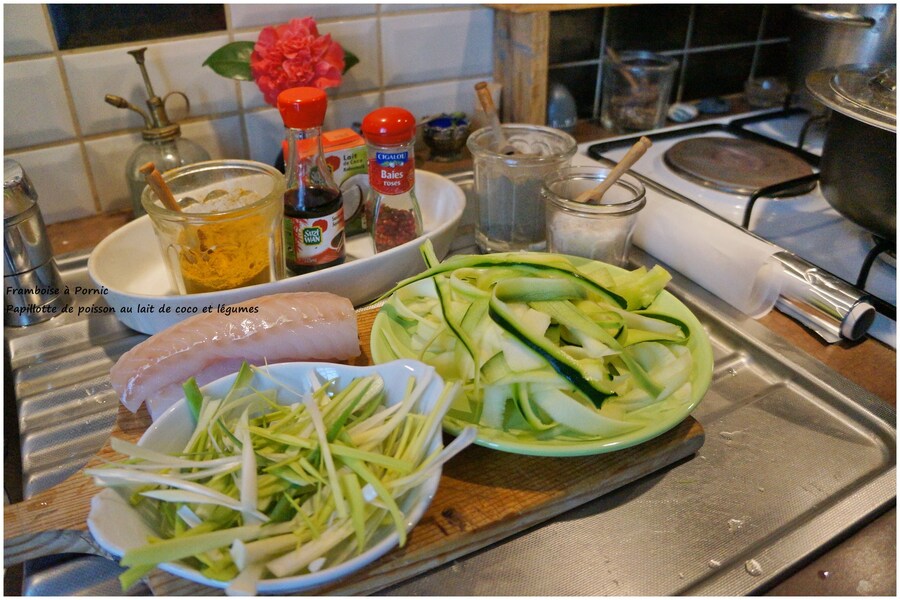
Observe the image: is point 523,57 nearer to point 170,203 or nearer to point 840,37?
point 840,37

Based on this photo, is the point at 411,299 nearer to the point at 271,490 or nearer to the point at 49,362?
the point at 271,490

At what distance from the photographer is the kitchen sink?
58 centimetres

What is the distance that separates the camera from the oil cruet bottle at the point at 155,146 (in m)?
0.99

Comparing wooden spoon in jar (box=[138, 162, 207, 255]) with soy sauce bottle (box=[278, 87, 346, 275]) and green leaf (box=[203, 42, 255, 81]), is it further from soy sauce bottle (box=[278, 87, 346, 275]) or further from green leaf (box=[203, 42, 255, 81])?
green leaf (box=[203, 42, 255, 81])

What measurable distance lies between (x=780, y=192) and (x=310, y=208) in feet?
2.48

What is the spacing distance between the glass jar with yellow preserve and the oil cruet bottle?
132 mm

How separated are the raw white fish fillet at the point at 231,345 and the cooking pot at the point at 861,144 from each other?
660mm

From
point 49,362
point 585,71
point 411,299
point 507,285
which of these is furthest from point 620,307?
point 585,71

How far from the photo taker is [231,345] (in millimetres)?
708

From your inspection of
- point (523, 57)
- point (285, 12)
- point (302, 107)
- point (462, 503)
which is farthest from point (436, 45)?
point (462, 503)

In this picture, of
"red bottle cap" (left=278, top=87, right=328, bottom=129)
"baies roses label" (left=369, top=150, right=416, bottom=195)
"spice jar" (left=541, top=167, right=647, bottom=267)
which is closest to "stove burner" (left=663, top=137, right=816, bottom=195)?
"spice jar" (left=541, top=167, right=647, bottom=267)

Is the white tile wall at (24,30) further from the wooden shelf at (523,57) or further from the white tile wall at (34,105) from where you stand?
the wooden shelf at (523,57)

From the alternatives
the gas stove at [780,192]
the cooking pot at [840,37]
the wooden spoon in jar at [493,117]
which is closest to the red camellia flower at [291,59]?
the wooden spoon in jar at [493,117]

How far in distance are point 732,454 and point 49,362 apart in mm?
799
